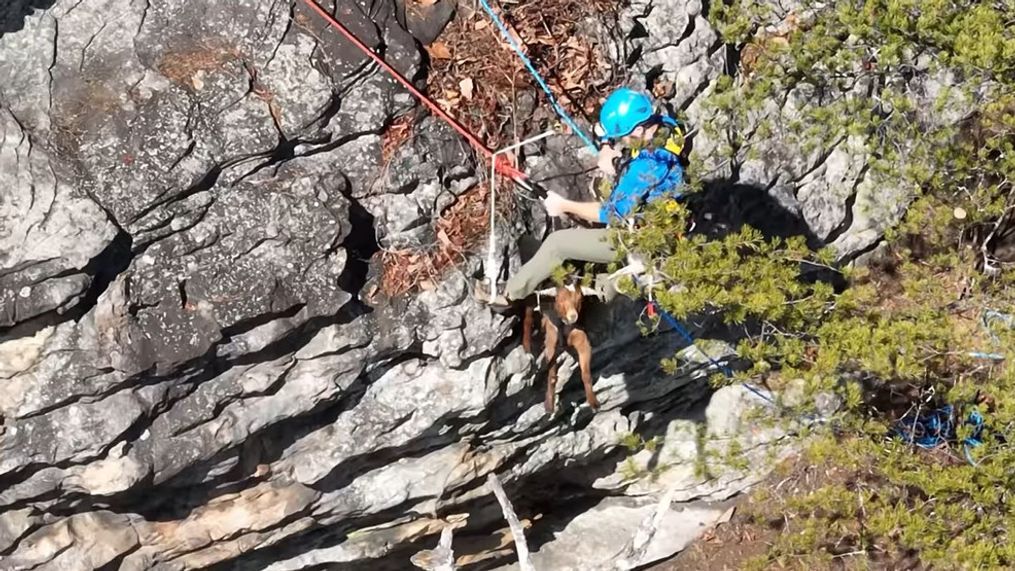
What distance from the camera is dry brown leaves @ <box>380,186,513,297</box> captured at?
606 cm

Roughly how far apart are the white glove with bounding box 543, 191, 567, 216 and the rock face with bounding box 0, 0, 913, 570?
0.42m

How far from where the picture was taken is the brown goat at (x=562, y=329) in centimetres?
587

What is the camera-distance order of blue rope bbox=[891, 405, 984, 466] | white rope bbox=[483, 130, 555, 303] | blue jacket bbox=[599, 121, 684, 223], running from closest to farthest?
blue jacket bbox=[599, 121, 684, 223] → white rope bbox=[483, 130, 555, 303] → blue rope bbox=[891, 405, 984, 466]

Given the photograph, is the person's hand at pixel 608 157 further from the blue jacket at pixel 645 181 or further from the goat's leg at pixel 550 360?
the goat's leg at pixel 550 360

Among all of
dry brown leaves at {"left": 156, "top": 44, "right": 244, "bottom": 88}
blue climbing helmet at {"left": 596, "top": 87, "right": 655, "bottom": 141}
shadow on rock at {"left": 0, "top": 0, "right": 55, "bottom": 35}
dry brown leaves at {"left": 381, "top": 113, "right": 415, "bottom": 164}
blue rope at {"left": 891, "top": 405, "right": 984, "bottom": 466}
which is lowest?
blue rope at {"left": 891, "top": 405, "right": 984, "bottom": 466}

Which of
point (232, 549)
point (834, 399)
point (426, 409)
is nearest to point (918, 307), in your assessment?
point (834, 399)

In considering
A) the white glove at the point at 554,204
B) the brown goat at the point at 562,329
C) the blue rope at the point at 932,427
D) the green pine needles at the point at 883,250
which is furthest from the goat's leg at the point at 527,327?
the blue rope at the point at 932,427

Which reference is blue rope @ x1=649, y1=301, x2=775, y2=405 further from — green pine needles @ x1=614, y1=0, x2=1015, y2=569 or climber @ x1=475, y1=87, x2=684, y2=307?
climber @ x1=475, y1=87, x2=684, y2=307

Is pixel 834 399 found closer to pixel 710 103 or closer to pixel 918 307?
pixel 918 307

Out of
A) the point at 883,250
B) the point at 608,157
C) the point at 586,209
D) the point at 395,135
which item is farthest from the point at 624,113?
the point at 883,250

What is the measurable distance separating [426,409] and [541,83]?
2.25 meters

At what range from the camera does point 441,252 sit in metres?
6.08

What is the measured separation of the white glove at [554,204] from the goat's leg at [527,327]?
0.67 meters

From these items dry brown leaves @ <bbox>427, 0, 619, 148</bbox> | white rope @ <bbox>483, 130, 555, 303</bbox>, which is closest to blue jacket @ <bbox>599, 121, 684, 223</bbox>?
white rope @ <bbox>483, 130, 555, 303</bbox>
